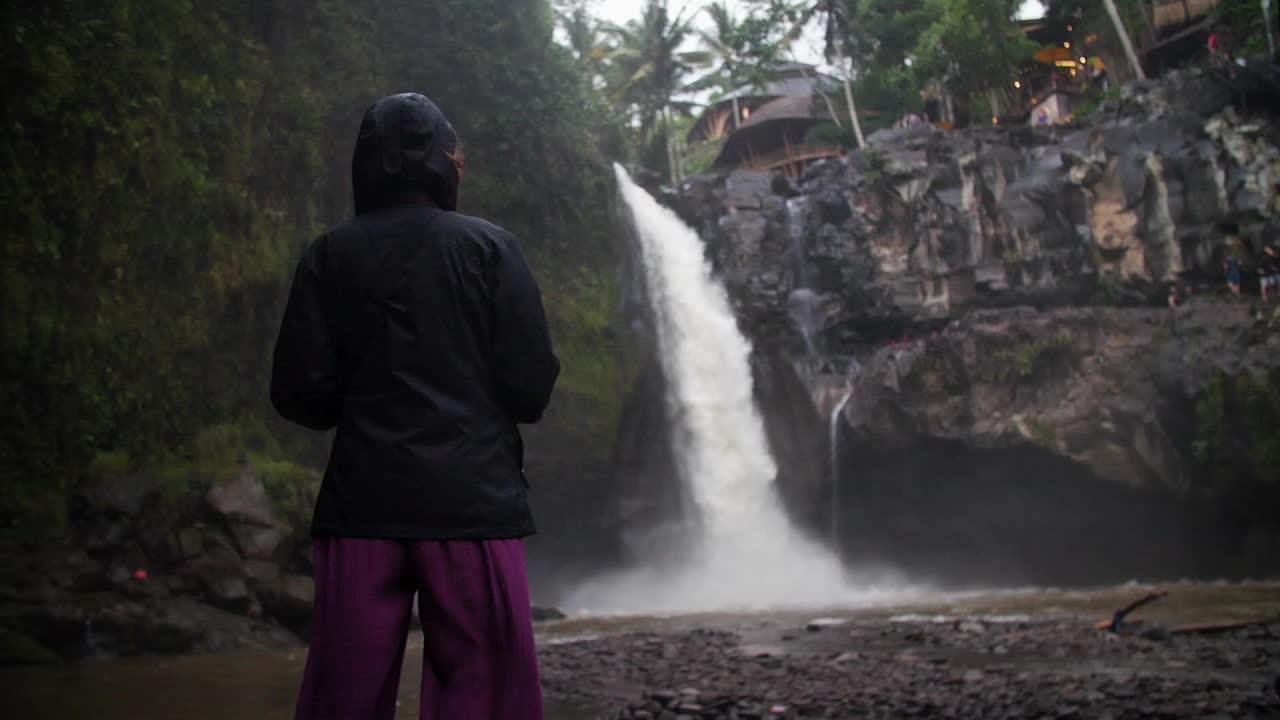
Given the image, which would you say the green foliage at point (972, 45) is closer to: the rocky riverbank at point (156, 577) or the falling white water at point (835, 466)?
the falling white water at point (835, 466)

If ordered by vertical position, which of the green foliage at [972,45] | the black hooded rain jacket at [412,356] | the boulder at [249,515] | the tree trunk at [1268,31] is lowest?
the boulder at [249,515]

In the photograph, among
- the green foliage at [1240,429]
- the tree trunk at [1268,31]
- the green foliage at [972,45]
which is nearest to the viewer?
the green foliage at [1240,429]

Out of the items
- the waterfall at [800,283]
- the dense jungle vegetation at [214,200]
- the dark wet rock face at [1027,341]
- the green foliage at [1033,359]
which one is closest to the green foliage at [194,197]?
the dense jungle vegetation at [214,200]

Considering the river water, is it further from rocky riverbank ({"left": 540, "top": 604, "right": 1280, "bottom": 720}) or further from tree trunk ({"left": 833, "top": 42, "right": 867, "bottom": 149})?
tree trunk ({"left": 833, "top": 42, "right": 867, "bottom": 149})

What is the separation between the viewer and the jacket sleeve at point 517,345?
220 centimetres

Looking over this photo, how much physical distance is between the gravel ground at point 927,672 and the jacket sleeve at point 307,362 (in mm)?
3584

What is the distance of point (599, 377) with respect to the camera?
62.0ft

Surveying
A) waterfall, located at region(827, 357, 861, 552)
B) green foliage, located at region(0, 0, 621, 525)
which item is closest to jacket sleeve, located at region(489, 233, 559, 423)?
green foliage, located at region(0, 0, 621, 525)

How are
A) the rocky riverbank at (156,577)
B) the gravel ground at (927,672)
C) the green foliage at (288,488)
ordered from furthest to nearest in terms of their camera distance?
the green foliage at (288,488), the rocky riverbank at (156,577), the gravel ground at (927,672)

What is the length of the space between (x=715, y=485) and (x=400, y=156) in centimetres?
1719

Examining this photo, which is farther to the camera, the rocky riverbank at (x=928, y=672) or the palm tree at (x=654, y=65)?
the palm tree at (x=654, y=65)

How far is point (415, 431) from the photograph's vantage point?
6.82 feet

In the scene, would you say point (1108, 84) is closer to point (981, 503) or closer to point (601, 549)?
point (981, 503)

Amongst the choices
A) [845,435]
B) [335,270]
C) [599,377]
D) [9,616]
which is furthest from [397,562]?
[845,435]
